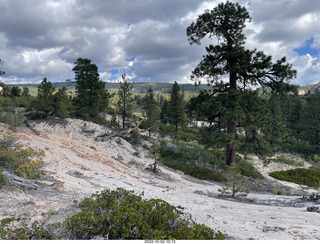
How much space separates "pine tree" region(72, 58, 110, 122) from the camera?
1121 inches

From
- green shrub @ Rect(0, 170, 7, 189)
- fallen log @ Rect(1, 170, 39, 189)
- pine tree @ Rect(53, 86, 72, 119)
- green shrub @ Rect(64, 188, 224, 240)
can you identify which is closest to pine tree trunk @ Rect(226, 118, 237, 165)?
green shrub @ Rect(64, 188, 224, 240)

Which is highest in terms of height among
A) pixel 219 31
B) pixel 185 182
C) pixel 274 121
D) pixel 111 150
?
pixel 219 31

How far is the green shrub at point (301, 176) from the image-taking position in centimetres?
1640

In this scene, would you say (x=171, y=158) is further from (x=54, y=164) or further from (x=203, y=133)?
(x=54, y=164)

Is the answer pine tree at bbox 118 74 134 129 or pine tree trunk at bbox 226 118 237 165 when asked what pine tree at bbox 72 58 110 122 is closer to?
pine tree at bbox 118 74 134 129

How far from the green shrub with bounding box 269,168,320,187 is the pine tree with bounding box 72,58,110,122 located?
991 inches

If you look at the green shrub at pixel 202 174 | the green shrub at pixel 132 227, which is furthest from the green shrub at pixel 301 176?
the green shrub at pixel 132 227

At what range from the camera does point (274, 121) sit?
50.2ft

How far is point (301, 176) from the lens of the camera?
17906 mm

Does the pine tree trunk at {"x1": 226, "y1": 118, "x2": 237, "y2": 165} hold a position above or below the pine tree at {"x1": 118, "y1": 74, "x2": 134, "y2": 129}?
below

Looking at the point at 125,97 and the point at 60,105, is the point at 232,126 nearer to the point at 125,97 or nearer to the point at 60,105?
the point at 60,105

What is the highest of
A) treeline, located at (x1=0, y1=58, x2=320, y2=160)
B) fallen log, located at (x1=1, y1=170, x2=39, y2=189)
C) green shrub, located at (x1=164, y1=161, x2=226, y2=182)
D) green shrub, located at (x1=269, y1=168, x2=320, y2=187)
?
treeline, located at (x1=0, y1=58, x2=320, y2=160)

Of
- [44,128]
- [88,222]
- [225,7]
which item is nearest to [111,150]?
[44,128]

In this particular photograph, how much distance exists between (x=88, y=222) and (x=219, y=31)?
55.2 feet
